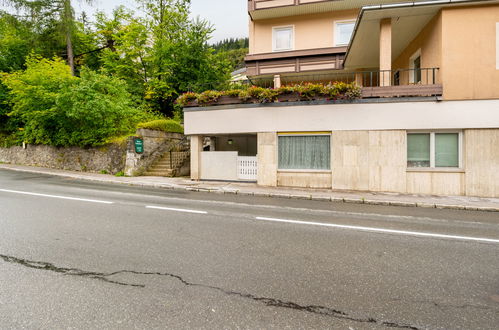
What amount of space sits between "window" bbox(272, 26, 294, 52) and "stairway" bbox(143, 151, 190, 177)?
31.3ft

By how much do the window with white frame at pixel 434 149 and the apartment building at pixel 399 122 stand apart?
0.04 metres

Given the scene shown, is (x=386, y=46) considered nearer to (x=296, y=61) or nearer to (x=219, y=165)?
(x=296, y=61)

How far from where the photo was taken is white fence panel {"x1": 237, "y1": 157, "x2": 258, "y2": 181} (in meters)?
12.7

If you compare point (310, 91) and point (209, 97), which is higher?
point (209, 97)

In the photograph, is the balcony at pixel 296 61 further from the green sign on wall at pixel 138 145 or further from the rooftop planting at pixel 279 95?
the green sign on wall at pixel 138 145

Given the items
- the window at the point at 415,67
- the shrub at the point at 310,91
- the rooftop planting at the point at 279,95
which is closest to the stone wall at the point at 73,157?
the rooftop planting at the point at 279,95

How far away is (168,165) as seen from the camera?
16.3m

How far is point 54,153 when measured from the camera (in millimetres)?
18391

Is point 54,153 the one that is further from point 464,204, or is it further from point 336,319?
point 464,204

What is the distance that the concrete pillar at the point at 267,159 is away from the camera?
12.1m

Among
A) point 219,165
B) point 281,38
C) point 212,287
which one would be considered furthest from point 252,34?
point 212,287

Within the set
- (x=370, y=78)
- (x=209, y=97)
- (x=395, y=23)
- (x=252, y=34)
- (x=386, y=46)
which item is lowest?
(x=209, y=97)

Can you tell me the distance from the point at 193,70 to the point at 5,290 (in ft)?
72.6

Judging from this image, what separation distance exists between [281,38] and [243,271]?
17.8 meters
